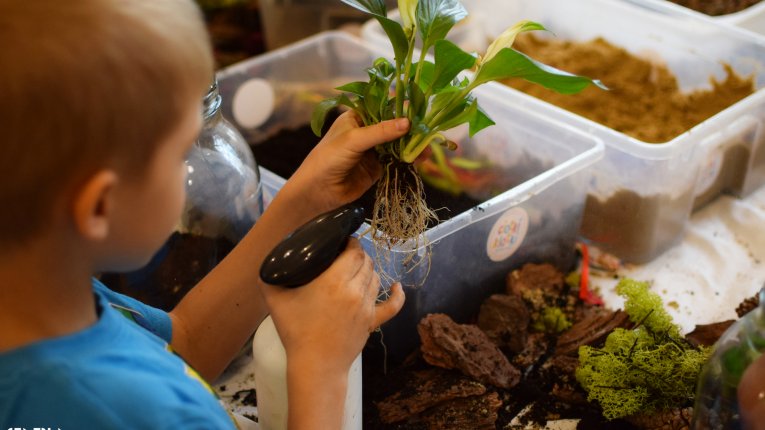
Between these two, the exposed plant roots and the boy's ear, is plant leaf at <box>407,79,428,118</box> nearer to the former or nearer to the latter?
the exposed plant roots

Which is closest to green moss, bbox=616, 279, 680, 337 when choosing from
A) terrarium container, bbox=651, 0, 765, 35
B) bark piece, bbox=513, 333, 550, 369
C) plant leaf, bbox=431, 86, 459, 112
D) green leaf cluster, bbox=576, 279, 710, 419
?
green leaf cluster, bbox=576, 279, 710, 419

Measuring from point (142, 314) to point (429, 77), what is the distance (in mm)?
406

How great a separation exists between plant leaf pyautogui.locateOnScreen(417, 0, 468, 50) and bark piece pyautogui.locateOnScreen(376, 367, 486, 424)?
1.33 feet

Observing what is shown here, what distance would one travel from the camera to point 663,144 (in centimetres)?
119

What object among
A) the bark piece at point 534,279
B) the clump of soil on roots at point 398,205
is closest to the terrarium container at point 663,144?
the bark piece at point 534,279

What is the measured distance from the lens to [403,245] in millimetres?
974

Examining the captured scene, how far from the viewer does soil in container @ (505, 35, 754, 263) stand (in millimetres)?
1255

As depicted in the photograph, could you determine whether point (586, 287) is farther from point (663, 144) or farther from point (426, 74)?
point (426, 74)

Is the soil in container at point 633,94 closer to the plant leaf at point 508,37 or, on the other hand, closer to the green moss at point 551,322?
the green moss at point 551,322

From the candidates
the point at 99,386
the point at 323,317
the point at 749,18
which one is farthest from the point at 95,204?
the point at 749,18

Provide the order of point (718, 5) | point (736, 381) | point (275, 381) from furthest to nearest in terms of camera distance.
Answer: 1. point (718, 5)
2. point (275, 381)
3. point (736, 381)

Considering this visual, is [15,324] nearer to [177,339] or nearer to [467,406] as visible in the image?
[177,339]

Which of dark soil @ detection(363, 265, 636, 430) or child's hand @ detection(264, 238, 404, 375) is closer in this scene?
child's hand @ detection(264, 238, 404, 375)

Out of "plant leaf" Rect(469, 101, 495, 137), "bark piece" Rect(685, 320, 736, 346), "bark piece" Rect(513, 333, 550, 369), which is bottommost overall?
"bark piece" Rect(513, 333, 550, 369)
